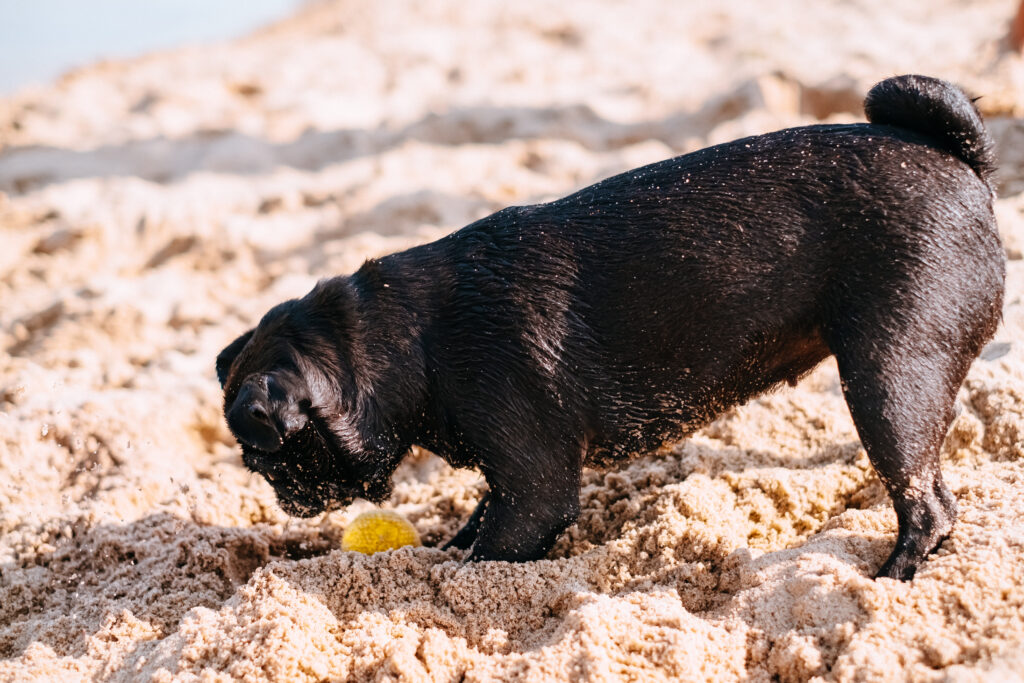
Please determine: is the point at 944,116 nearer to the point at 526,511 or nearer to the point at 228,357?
the point at 526,511

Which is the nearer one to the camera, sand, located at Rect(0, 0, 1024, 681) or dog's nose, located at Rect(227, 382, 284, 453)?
sand, located at Rect(0, 0, 1024, 681)

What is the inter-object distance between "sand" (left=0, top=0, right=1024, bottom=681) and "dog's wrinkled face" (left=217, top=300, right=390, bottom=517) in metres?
0.30

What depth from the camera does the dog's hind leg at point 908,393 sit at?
2.83 meters

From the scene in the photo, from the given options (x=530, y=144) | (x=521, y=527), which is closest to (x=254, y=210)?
(x=530, y=144)

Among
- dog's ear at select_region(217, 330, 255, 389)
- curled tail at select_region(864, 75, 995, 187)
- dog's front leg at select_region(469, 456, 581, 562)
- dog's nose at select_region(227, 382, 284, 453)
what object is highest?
curled tail at select_region(864, 75, 995, 187)

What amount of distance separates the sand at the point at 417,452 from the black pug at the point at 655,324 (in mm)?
336

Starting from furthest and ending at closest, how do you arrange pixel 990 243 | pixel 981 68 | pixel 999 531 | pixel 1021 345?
pixel 981 68 → pixel 1021 345 → pixel 990 243 → pixel 999 531

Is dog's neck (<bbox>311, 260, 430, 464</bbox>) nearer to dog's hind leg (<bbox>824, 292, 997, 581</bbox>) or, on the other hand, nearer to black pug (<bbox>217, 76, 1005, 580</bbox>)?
black pug (<bbox>217, 76, 1005, 580</bbox>)

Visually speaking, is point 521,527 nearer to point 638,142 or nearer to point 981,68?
point 638,142

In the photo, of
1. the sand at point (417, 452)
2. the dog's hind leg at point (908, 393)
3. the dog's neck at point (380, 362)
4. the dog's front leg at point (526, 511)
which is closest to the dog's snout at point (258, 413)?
the dog's neck at point (380, 362)

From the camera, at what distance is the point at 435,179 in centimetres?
721

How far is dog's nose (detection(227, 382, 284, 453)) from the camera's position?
3.03 metres

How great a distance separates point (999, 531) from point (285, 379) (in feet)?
7.85

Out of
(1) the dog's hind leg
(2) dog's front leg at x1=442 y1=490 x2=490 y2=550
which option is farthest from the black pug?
(2) dog's front leg at x1=442 y1=490 x2=490 y2=550
